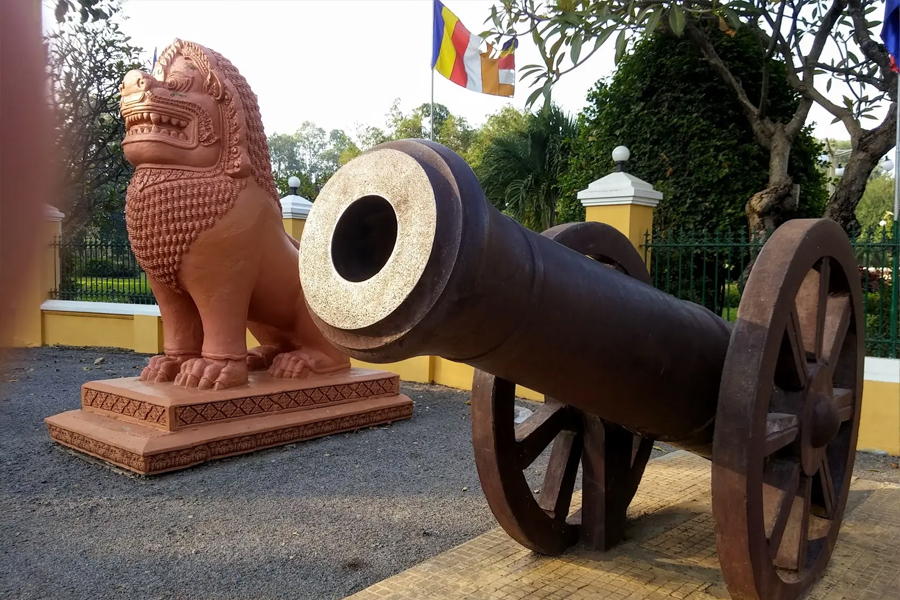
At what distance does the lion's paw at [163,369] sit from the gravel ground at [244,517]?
738 mm

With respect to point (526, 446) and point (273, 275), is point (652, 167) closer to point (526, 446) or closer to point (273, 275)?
point (273, 275)

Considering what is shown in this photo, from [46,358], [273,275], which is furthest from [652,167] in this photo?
[46,358]

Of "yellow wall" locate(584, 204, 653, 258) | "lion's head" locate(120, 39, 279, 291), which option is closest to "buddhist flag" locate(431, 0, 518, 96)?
"yellow wall" locate(584, 204, 653, 258)

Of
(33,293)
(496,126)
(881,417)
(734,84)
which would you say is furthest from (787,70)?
(496,126)

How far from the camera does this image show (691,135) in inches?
348

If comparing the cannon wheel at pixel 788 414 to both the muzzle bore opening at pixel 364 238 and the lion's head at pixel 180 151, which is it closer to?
the muzzle bore opening at pixel 364 238

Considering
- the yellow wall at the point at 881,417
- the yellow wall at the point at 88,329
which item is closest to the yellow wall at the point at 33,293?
the yellow wall at the point at 881,417

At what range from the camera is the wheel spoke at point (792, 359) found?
8.79 feet

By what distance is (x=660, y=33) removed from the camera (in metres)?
8.96

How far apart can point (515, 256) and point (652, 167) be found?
299 inches

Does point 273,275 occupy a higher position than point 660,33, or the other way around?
point 660,33

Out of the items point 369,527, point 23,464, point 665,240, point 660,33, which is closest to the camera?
point 369,527

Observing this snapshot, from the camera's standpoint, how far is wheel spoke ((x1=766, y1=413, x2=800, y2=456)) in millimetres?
2482

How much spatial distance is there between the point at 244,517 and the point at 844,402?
3.08 metres
